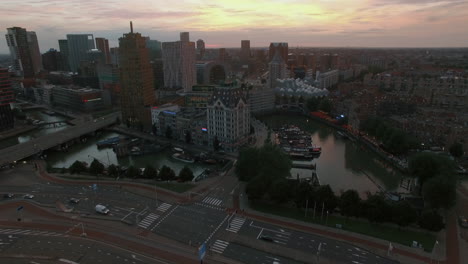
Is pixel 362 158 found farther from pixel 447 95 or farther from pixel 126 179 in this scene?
pixel 447 95

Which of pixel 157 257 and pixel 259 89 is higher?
pixel 259 89

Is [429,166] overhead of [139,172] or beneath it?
overhead

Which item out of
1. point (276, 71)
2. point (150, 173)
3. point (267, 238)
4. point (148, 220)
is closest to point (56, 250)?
point (148, 220)

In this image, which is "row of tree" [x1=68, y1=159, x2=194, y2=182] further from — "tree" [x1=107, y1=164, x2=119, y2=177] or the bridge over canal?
the bridge over canal

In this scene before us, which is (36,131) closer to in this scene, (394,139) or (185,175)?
(185,175)

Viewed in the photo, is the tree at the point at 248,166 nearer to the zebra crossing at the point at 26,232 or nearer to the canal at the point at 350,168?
the canal at the point at 350,168

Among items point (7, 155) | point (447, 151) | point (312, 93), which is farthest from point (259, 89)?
point (7, 155)
